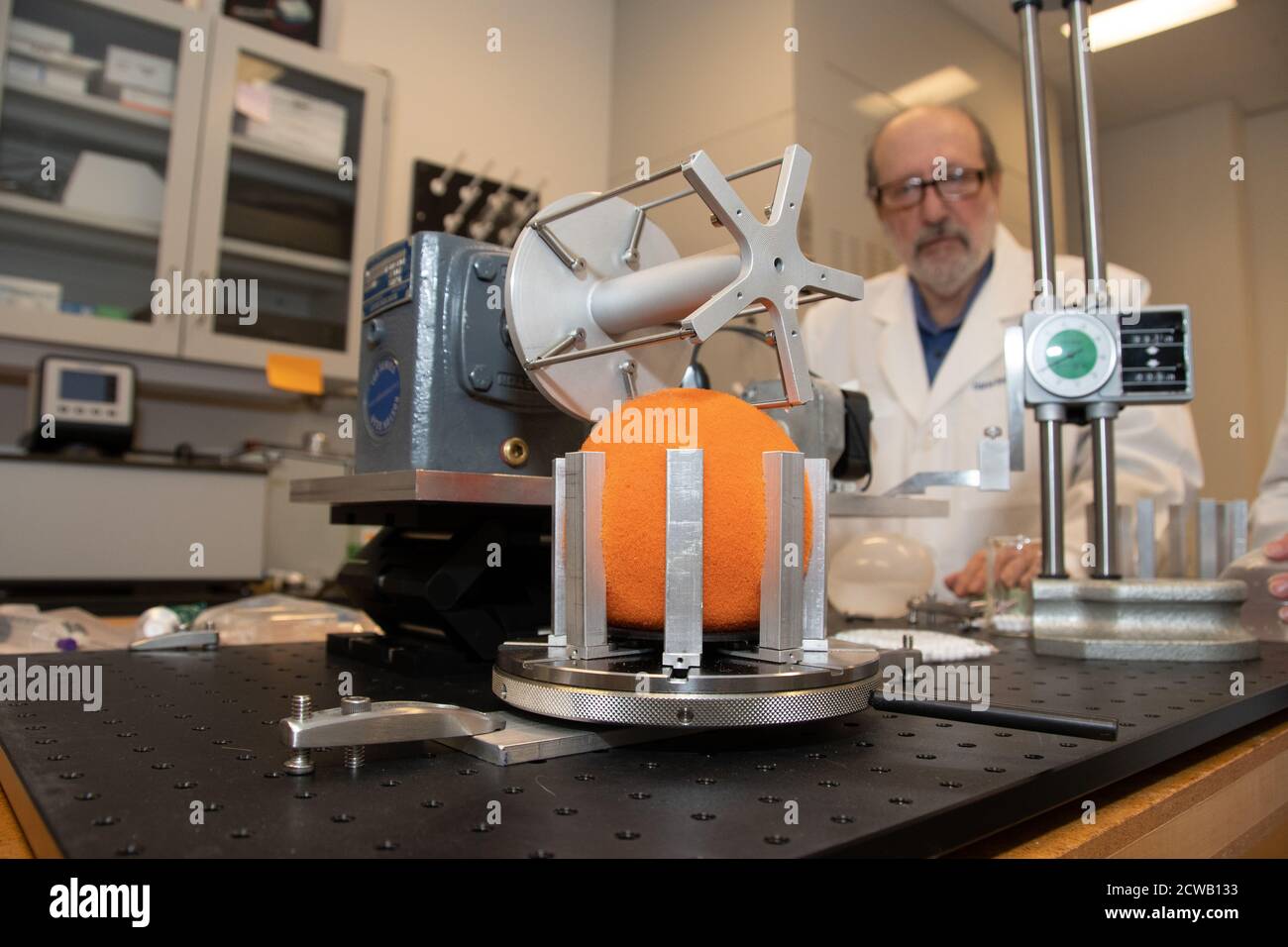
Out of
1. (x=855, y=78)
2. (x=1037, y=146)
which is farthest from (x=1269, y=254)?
(x=1037, y=146)

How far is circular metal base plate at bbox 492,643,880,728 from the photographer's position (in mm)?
420

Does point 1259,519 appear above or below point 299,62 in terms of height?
below

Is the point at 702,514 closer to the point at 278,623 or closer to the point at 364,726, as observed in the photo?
the point at 364,726

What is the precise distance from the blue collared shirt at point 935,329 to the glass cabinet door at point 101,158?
1.78 m

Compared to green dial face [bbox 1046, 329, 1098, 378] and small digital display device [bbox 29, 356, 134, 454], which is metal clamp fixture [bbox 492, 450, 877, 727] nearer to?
green dial face [bbox 1046, 329, 1098, 378]

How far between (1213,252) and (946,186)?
2.12 meters

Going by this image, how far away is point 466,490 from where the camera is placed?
64cm

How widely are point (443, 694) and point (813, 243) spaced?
2.04 m

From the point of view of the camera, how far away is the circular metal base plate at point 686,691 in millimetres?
420

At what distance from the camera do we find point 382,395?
737 millimetres

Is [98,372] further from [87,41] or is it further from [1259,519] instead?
[1259,519]

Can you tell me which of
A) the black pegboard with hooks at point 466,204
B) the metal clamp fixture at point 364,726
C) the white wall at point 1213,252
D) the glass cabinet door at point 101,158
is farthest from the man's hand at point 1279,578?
the white wall at point 1213,252
